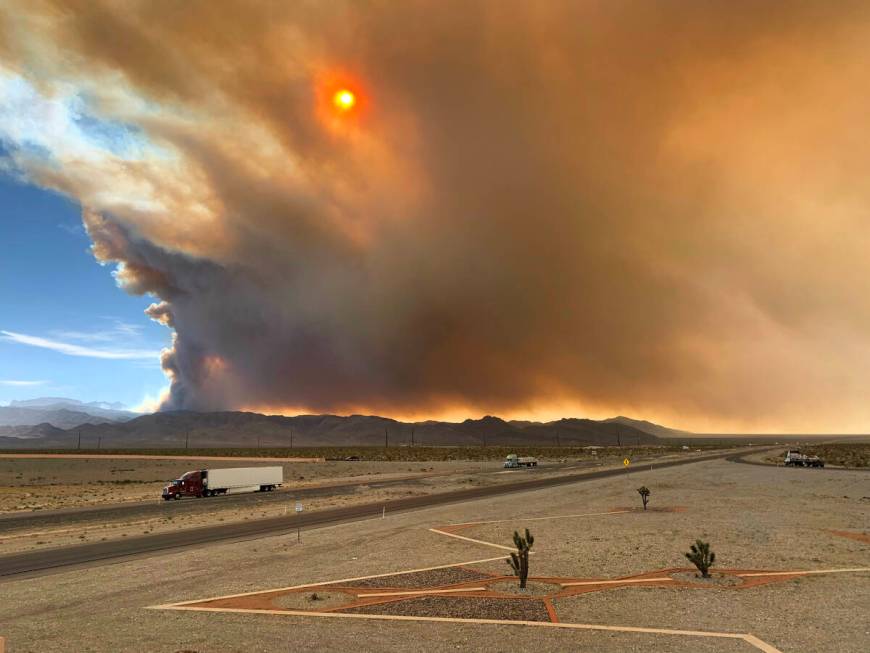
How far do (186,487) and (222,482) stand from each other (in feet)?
13.2

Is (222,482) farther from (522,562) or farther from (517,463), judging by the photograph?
(522,562)

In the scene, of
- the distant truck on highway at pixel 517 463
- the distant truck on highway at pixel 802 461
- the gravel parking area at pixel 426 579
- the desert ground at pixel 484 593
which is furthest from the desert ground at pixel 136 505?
the distant truck on highway at pixel 802 461

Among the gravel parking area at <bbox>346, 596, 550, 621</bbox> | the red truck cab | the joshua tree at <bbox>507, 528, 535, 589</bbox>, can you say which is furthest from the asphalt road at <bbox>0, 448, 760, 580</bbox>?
the red truck cab

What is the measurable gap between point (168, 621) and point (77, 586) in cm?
789

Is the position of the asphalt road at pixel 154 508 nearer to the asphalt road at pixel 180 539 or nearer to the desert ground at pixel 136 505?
the desert ground at pixel 136 505

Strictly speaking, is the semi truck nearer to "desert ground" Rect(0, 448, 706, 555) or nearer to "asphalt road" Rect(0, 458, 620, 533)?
"asphalt road" Rect(0, 458, 620, 533)

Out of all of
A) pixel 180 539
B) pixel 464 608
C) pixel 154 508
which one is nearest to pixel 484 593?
pixel 464 608

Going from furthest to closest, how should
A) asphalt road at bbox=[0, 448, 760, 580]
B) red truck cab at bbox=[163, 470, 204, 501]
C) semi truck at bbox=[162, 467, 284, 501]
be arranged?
1. semi truck at bbox=[162, 467, 284, 501]
2. red truck cab at bbox=[163, 470, 204, 501]
3. asphalt road at bbox=[0, 448, 760, 580]

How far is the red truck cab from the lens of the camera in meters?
56.5

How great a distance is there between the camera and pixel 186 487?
5769 cm

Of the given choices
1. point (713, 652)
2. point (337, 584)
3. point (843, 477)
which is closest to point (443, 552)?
point (337, 584)

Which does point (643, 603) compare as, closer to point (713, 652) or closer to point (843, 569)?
point (713, 652)

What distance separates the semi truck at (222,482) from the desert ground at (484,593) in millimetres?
31545

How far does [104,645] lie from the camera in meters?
13.6
